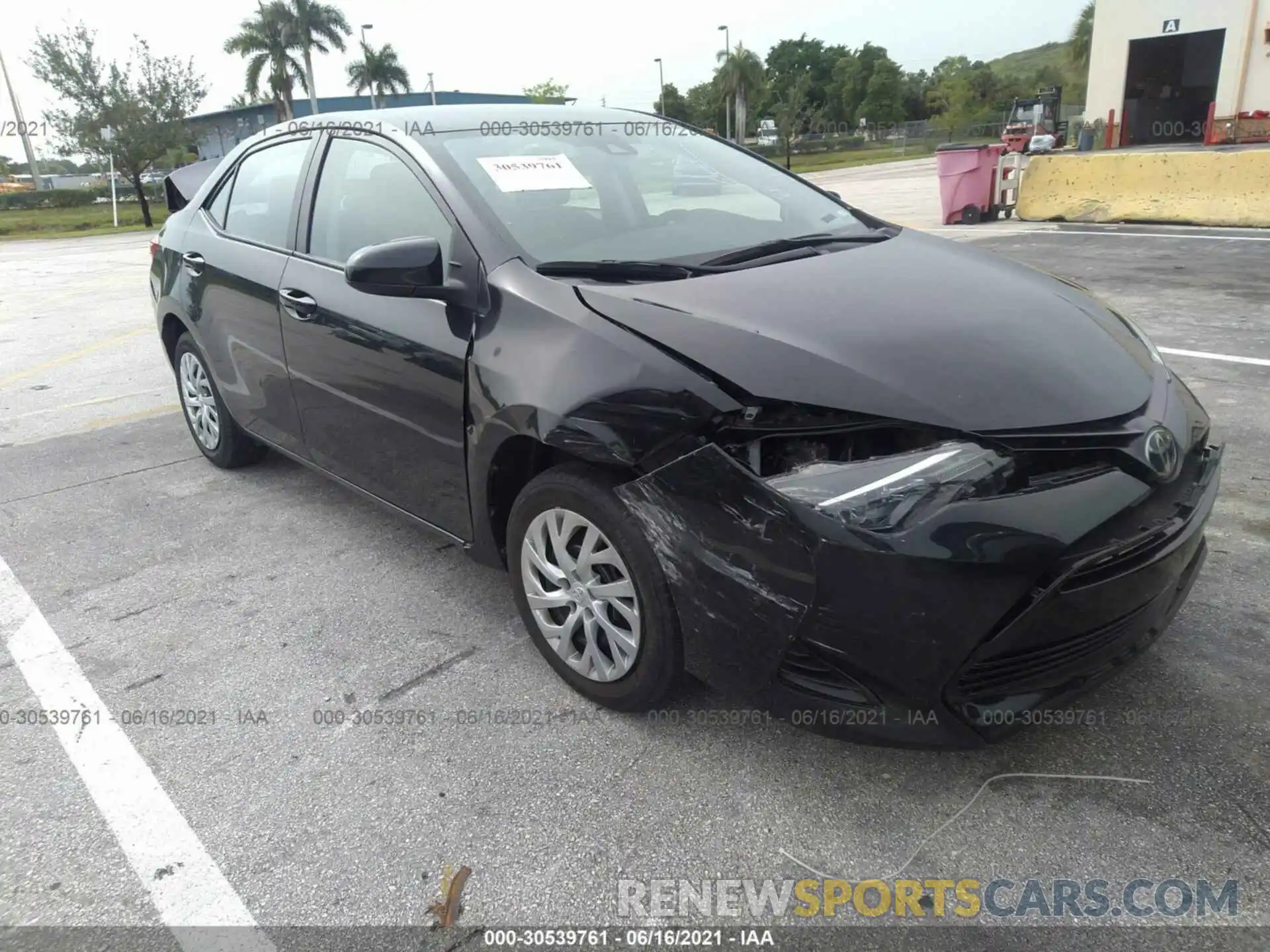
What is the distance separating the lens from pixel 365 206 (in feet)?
10.5

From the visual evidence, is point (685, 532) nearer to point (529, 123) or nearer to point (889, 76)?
point (529, 123)

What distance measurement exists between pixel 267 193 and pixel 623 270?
6.71ft

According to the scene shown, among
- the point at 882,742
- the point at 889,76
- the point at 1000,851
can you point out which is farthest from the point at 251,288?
the point at 889,76

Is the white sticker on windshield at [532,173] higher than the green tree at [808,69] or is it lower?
lower

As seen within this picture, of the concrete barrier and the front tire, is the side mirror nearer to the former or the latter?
the front tire

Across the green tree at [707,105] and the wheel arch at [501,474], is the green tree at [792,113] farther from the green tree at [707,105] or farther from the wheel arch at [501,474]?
the wheel arch at [501,474]

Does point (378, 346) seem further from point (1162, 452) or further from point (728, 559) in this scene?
point (1162, 452)

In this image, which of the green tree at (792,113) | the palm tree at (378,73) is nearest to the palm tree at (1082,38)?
the green tree at (792,113)

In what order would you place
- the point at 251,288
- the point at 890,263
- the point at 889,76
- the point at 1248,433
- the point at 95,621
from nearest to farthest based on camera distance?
the point at 890,263 < the point at 95,621 < the point at 251,288 < the point at 1248,433 < the point at 889,76

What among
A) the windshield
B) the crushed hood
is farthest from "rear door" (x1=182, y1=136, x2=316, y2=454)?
the crushed hood

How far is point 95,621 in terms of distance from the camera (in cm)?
321

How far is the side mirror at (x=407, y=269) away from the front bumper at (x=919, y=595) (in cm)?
96

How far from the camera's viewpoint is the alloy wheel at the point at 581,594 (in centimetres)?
234

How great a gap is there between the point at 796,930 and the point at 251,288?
3120 millimetres
